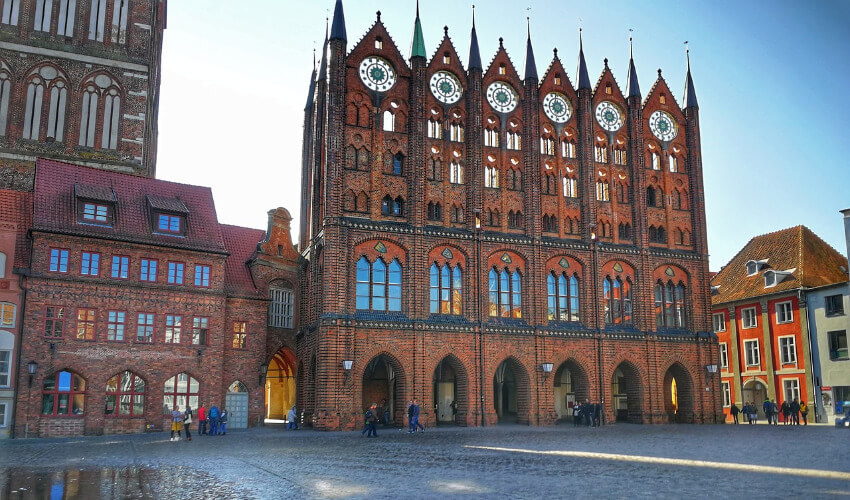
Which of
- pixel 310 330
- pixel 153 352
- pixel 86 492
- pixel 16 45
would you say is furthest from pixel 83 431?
pixel 16 45

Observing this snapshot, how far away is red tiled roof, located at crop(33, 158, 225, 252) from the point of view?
121 ft

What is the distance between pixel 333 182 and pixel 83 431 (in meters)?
17.6

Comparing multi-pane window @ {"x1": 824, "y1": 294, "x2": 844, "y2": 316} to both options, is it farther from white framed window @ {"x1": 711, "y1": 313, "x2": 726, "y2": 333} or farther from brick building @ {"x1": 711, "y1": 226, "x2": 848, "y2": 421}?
white framed window @ {"x1": 711, "y1": 313, "x2": 726, "y2": 333}

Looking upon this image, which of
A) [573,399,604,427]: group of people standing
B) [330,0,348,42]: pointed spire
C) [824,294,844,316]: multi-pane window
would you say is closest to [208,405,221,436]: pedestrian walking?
[573,399,604,427]: group of people standing

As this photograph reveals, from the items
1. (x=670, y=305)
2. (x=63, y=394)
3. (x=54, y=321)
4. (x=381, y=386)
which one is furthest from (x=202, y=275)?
(x=670, y=305)

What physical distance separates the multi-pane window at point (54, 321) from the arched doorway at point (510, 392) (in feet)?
79.9

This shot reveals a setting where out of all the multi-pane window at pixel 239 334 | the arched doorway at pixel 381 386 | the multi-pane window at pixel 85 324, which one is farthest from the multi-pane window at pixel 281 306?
the multi-pane window at pixel 85 324

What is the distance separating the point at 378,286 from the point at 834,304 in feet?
101

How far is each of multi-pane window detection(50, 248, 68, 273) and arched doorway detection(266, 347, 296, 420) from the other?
46.3 feet

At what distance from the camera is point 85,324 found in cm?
3616

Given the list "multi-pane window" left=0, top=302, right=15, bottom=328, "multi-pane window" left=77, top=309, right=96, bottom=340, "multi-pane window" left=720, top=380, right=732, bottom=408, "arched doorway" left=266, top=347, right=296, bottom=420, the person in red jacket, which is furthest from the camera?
"multi-pane window" left=720, top=380, right=732, bottom=408

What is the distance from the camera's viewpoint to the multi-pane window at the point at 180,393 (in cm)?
3809

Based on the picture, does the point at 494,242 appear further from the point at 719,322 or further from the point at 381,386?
the point at 719,322

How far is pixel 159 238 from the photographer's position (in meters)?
39.4
